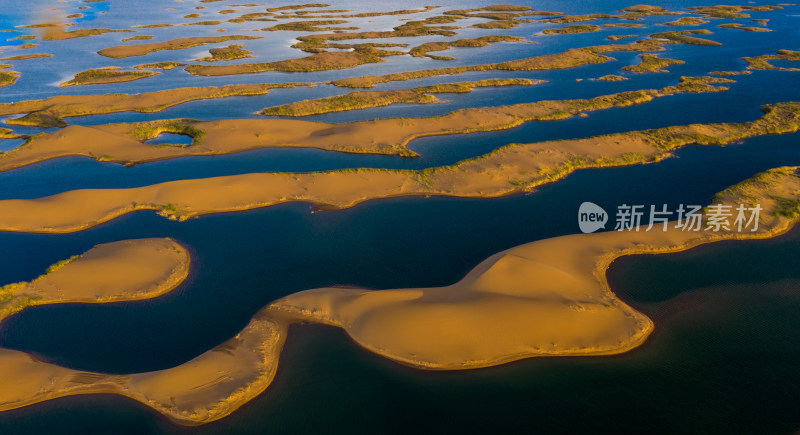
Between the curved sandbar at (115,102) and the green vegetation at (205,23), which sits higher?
the green vegetation at (205,23)

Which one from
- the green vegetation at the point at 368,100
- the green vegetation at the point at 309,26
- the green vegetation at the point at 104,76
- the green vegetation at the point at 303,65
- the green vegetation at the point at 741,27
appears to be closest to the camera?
the green vegetation at the point at 368,100

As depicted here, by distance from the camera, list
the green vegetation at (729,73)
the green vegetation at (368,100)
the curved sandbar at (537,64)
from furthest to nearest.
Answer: the curved sandbar at (537,64) < the green vegetation at (729,73) < the green vegetation at (368,100)

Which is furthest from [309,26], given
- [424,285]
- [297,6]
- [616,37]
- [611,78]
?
[424,285]

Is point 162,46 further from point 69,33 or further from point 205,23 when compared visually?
point 69,33

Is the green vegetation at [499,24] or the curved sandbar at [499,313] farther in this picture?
the green vegetation at [499,24]

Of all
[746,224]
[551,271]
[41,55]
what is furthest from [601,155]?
[41,55]

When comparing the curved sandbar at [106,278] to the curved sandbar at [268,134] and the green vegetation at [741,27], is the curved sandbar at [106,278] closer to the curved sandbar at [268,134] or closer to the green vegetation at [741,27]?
the curved sandbar at [268,134]

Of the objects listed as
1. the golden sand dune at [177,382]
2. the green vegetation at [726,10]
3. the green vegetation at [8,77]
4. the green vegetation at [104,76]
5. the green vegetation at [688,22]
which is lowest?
the golden sand dune at [177,382]

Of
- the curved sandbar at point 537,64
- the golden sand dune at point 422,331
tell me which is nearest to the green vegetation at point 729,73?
the curved sandbar at point 537,64
